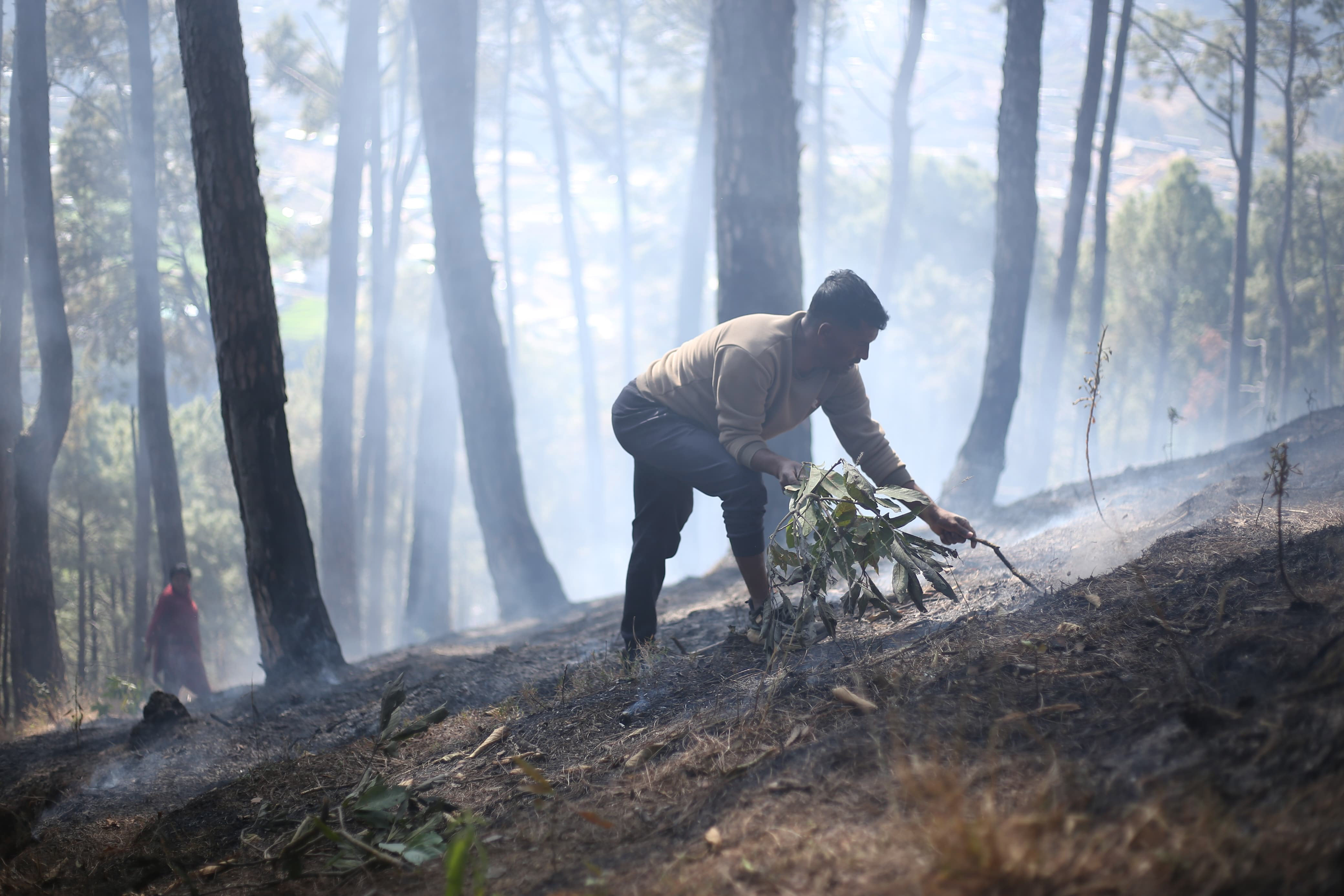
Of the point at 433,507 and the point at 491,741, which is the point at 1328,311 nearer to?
the point at 433,507

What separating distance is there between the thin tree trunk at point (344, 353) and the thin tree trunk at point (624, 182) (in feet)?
43.3

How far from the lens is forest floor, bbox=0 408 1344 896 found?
1.52 metres

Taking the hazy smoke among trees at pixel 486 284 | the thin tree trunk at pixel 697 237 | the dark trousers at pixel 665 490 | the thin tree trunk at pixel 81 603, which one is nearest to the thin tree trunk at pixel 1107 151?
the hazy smoke among trees at pixel 486 284

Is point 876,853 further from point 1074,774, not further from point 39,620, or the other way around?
point 39,620

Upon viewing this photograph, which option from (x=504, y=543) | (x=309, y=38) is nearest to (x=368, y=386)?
(x=309, y=38)

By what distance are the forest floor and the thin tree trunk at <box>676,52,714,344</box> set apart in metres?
16.9

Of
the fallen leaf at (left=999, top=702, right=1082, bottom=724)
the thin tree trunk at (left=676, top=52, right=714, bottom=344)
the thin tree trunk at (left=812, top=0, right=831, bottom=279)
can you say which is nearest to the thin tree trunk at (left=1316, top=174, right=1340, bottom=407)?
the thin tree trunk at (left=676, top=52, right=714, bottom=344)

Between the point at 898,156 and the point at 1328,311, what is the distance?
41.7 ft

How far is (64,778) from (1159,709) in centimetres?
462

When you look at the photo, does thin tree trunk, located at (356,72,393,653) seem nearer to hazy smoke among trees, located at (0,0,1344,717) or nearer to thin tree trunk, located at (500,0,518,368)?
hazy smoke among trees, located at (0,0,1344,717)

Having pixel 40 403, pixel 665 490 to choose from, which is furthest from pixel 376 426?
pixel 665 490

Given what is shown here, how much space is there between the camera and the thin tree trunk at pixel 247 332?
5172mm

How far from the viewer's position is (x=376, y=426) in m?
19.1

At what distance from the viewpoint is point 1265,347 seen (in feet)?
65.2
